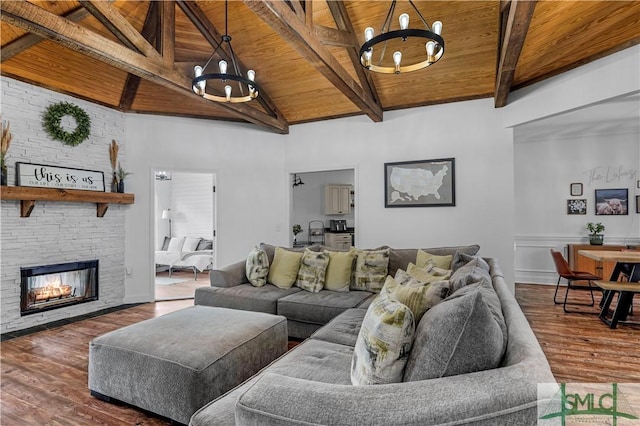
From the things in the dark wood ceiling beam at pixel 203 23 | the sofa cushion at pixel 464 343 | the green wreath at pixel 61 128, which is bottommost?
the sofa cushion at pixel 464 343

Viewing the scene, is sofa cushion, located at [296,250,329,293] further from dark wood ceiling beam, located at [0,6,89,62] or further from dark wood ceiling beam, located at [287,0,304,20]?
dark wood ceiling beam, located at [0,6,89,62]

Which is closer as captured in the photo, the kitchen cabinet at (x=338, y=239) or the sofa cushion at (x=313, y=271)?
the sofa cushion at (x=313, y=271)

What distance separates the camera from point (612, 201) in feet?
19.5

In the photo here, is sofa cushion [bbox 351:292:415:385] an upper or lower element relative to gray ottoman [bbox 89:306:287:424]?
upper

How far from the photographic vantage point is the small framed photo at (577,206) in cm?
612

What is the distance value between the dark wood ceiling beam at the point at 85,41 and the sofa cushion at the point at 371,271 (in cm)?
286

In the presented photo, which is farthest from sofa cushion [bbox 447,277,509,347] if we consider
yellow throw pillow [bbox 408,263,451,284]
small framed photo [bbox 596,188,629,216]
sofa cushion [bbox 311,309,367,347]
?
small framed photo [bbox 596,188,629,216]

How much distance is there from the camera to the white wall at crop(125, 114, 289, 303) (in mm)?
5152

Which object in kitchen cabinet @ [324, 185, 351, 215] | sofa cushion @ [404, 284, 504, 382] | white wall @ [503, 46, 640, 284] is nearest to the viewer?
sofa cushion @ [404, 284, 504, 382]

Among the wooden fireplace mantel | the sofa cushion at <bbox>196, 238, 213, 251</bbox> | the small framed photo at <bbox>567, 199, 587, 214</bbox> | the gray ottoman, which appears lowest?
the gray ottoman

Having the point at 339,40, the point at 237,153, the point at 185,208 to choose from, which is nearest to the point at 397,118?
the point at 339,40

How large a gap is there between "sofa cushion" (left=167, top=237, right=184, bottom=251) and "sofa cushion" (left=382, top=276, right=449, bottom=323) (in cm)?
715

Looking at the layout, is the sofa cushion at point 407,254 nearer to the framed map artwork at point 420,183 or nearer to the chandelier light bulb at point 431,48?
the framed map artwork at point 420,183

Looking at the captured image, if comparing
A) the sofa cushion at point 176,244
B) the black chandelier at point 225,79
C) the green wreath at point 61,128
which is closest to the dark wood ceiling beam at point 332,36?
the black chandelier at point 225,79
